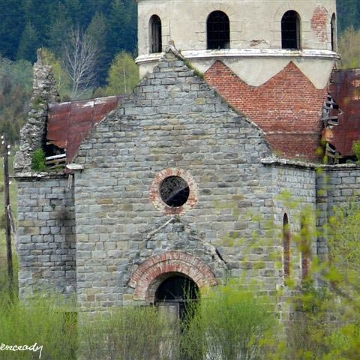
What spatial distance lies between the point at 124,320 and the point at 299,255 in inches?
146

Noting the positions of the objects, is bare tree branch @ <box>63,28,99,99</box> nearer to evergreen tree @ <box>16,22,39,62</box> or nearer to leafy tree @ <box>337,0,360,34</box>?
evergreen tree @ <box>16,22,39,62</box>

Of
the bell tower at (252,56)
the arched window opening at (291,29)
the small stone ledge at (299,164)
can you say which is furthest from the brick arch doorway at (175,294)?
the arched window opening at (291,29)

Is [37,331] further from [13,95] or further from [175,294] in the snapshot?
[13,95]

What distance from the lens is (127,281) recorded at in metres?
39.9

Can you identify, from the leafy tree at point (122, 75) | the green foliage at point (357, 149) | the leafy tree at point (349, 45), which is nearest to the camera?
the green foliage at point (357, 149)

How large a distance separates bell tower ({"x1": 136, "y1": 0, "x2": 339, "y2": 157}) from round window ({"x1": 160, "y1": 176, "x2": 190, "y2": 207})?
302 cm

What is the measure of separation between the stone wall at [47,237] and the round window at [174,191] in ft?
8.31

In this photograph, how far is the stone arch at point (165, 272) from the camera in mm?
39469

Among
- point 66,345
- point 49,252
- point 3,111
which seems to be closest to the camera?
point 66,345

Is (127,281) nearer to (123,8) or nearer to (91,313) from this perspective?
(91,313)

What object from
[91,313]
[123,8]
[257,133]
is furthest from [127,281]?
[123,8]

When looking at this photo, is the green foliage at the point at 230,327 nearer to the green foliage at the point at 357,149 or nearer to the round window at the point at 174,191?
the round window at the point at 174,191

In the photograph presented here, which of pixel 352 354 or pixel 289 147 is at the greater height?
pixel 289 147

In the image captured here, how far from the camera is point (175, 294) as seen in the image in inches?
1585
